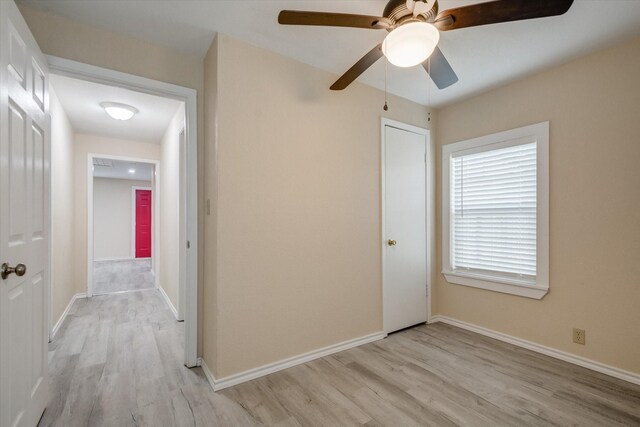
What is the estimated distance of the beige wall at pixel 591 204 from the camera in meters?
2.18

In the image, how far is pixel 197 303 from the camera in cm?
238

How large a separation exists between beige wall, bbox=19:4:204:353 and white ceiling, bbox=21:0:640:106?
6 cm

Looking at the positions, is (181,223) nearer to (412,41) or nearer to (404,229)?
(404,229)


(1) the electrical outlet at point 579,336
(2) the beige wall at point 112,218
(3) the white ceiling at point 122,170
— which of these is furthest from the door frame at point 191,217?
(2) the beige wall at point 112,218

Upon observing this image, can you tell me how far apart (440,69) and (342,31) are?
760mm

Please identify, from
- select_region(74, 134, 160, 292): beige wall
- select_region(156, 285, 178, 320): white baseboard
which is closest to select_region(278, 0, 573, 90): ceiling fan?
select_region(156, 285, 178, 320): white baseboard

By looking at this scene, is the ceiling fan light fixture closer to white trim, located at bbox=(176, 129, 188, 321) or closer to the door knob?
the door knob

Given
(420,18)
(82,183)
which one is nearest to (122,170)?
(82,183)

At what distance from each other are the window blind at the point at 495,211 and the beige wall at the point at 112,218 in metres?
8.93

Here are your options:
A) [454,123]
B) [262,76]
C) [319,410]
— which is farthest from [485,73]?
[319,410]

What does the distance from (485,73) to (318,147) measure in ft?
5.54

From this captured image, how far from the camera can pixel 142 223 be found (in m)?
8.84

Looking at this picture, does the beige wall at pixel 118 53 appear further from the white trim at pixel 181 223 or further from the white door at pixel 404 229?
the white door at pixel 404 229

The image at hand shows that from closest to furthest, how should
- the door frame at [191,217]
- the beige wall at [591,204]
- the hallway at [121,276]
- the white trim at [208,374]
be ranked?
the white trim at [208,374] < the beige wall at [591,204] < the door frame at [191,217] < the hallway at [121,276]
